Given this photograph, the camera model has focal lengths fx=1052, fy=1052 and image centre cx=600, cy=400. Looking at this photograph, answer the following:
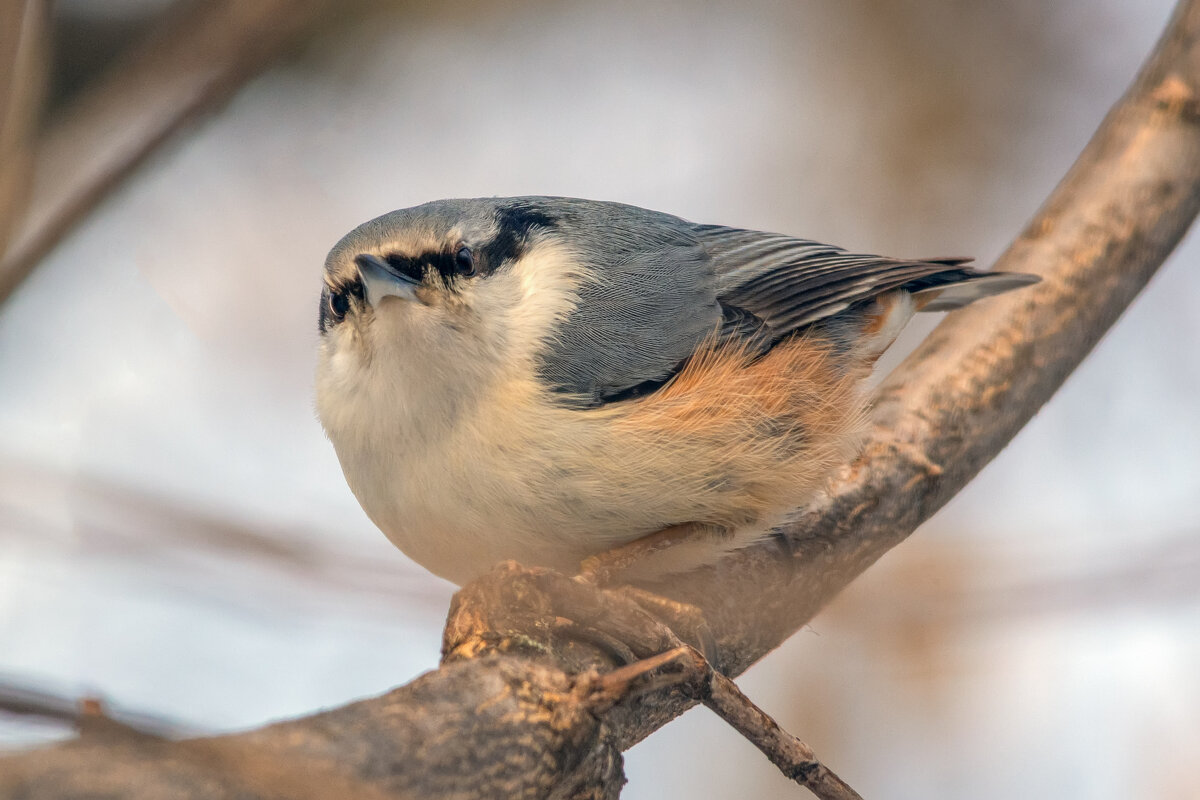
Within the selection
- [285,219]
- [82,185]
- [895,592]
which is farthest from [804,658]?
[82,185]

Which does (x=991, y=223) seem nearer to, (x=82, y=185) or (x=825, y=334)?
(x=825, y=334)

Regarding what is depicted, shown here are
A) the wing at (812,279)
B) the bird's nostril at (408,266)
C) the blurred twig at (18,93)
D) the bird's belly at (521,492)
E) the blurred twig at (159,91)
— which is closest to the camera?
the blurred twig at (18,93)

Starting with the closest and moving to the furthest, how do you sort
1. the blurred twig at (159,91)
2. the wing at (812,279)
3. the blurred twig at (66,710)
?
the blurred twig at (66,710), the blurred twig at (159,91), the wing at (812,279)

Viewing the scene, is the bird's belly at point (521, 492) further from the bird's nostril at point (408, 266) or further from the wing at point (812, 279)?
the wing at point (812, 279)

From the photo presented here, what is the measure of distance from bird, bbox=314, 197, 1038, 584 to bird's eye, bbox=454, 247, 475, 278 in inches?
0.4

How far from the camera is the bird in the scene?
1966 mm

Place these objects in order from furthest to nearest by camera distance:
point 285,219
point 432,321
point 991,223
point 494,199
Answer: point 991,223 < point 285,219 < point 494,199 < point 432,321

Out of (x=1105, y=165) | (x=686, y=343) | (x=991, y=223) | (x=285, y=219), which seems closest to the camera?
(x=686, y=343)

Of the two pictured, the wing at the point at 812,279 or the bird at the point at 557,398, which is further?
the wing at the point at 812,279

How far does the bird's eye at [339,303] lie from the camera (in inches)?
83.5

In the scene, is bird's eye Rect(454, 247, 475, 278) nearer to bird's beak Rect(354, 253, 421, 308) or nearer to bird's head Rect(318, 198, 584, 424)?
bird's head Rect(318, 198, 584, 424)

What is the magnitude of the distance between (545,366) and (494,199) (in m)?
0.54

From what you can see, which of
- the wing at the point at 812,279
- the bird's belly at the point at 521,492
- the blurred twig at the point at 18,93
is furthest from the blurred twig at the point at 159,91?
the wing at the point at 812,279

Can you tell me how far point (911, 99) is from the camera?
4516 mm
